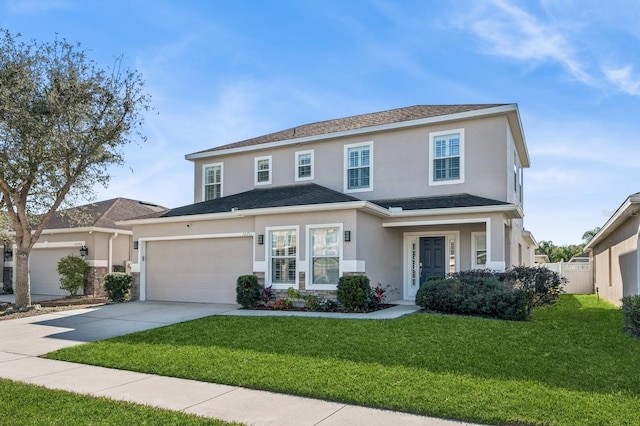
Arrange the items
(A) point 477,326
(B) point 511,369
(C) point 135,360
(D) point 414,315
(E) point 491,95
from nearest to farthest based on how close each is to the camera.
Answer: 1. (B) point 511,369
2. (C) point 135,360
3. (A) point 477,326
4. (D) point 414,315
5. (E) point 491,95

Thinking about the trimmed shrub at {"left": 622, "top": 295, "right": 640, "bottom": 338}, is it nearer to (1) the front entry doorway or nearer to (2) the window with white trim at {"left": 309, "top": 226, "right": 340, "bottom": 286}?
(1) the front entry doorway

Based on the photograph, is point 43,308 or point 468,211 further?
point 43,308

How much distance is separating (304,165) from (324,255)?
5.03 m

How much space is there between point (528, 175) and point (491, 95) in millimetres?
5584

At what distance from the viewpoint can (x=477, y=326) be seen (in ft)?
29.2

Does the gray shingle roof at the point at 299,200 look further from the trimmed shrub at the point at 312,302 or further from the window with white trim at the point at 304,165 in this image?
the trimmed shrub at the point at 312,302

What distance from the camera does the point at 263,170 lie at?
58.0 ft

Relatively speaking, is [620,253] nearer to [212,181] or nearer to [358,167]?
[358,167]

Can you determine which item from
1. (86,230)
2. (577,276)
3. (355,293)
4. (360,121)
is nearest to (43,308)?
(86,230)

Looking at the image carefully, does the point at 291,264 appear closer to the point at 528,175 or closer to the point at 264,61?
the point at 264,61

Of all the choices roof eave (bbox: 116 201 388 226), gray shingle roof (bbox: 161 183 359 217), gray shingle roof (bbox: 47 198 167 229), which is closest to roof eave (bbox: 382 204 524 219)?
Answer: roof eave (bbox: 116 201 388 226)

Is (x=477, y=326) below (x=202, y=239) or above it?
below

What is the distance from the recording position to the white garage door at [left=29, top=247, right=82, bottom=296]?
1950cm

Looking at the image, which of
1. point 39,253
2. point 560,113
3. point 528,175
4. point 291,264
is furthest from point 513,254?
point 39,253
